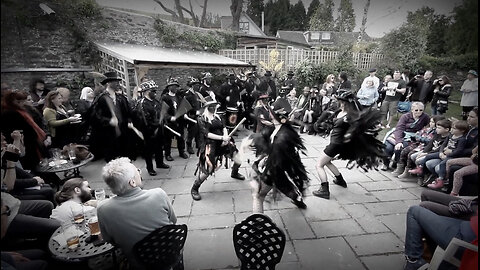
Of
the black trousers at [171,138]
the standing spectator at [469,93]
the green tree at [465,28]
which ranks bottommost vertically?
the black trousers at [171,138]

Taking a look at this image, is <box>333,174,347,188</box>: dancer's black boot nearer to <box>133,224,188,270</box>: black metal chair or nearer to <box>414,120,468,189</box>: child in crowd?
<box>414,120,468,189</box>: child in crowd

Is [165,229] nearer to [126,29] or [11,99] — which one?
[11,99]

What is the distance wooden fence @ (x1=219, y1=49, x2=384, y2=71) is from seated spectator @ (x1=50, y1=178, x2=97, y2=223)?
1549 centimetres

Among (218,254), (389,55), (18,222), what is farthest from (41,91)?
(389,55)

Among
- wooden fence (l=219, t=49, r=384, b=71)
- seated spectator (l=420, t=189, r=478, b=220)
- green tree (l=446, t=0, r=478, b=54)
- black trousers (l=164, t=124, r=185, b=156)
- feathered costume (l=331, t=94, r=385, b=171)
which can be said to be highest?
wooden fence (l=219, t=49, r=384, b=71)

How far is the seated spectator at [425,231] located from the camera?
2566mm

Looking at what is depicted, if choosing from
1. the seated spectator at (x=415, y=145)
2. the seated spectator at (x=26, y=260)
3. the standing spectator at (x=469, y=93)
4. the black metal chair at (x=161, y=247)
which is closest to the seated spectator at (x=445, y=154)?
the seated spectator at (x=415, y=145)

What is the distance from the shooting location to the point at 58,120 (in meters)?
5.38

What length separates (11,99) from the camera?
137 centimetres

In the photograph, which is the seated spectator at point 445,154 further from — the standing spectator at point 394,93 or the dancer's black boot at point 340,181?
the standing spectator at point 394,93

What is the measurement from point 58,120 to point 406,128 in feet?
25.1

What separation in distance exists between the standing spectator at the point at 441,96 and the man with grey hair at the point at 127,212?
8.89 meters

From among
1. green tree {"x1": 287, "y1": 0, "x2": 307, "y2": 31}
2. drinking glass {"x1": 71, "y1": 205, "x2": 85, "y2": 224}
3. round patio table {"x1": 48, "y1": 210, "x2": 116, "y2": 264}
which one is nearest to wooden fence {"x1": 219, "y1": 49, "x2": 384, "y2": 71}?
green tree {"x1": 287, "y1": 0, "x2": 307, "y2": 31}

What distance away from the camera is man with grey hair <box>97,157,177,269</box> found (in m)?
2.35
